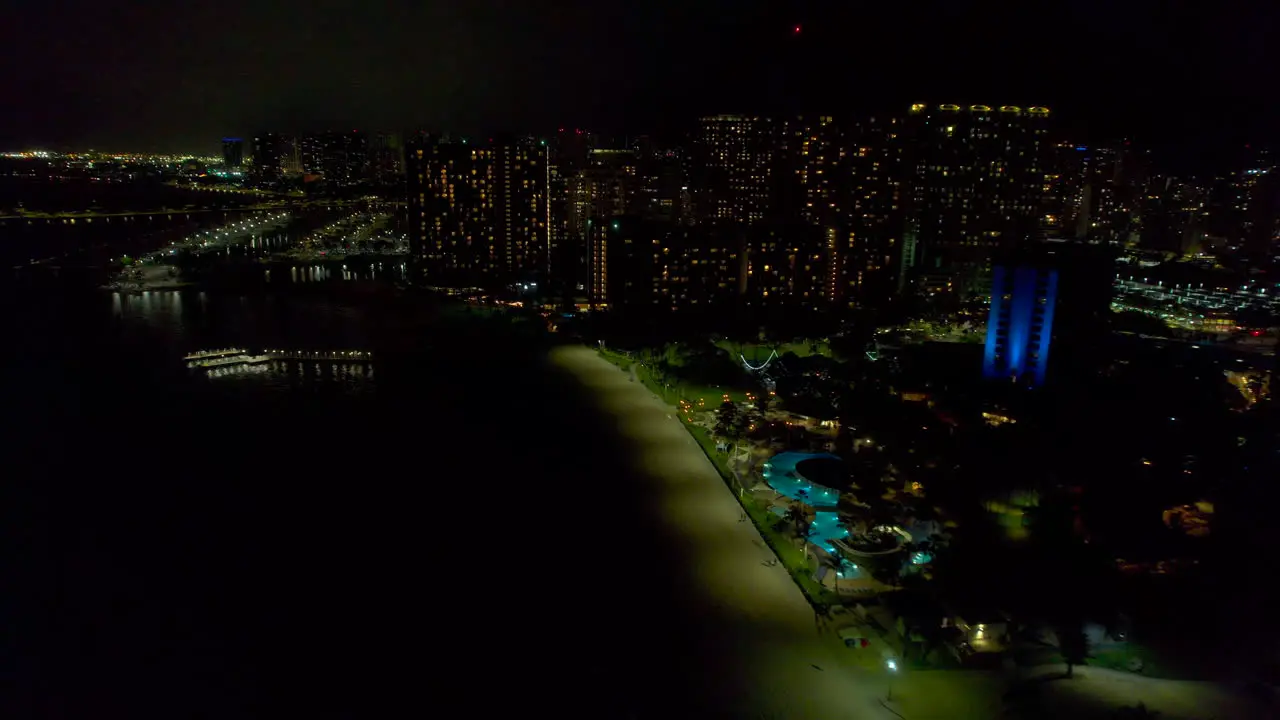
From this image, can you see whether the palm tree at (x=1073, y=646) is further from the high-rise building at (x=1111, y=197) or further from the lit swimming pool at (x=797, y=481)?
the high-rise building at (x=1111, y=197)

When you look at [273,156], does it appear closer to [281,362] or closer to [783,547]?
[281,362]

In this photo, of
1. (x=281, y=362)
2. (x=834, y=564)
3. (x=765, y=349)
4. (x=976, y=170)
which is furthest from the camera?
(x=976, y=170)

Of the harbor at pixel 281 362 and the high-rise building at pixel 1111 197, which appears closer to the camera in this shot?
the harbor at pixel 281 362

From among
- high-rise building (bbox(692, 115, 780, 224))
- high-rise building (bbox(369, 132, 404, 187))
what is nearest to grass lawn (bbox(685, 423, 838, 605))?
high-rise building (bbox(692, 115, 780, 224))

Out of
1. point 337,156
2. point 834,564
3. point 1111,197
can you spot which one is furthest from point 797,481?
point 337,156

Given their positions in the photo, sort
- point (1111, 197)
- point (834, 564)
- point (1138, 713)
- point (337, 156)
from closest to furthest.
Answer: point (1138, 713) → point (834, 564) → point (1111, 197) → point (337, 156)

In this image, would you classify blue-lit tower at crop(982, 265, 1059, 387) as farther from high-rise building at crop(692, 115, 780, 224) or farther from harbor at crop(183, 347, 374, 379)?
high-rise building at crop(692, 115, 780, 224)

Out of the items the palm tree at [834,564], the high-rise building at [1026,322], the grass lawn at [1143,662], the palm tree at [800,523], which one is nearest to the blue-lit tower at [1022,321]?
the high-rise building at [1026,322]

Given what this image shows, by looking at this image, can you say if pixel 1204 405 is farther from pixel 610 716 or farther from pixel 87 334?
pixel 87 334
